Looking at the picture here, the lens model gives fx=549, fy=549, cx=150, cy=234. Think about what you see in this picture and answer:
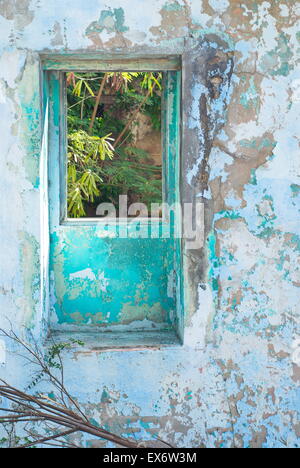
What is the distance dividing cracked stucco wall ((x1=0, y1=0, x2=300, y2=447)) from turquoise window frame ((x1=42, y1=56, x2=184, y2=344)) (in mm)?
121

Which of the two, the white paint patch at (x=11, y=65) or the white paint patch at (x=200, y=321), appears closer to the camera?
the white paint patch at (x=11, y=65)

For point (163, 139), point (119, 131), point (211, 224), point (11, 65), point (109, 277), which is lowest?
point (109, 277)

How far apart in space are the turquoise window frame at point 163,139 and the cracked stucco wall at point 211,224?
4.8 inches

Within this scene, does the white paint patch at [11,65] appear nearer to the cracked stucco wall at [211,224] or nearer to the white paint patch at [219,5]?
the cracked stucco wall at [211,224]

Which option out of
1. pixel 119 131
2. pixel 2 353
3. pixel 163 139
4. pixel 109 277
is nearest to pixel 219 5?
pixel 163 139

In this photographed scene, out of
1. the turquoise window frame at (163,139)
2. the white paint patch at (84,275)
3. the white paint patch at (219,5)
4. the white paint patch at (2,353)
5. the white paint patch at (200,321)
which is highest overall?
the white paint patch at (219,5)

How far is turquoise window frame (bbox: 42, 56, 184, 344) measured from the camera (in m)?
2.70

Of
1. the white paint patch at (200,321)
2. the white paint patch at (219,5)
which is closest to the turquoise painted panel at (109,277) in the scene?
the white paint patch at (200,321)

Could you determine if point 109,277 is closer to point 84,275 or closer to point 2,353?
point 84,275

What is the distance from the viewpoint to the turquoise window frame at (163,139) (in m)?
2.70

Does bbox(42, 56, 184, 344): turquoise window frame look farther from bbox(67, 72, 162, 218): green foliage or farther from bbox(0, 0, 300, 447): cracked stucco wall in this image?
bbox(67, 72, 162, 218): green foliage

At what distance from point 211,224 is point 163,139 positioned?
Answer: 0.58 meters

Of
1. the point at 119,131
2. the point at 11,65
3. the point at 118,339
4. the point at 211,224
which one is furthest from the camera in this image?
the point at 119,131

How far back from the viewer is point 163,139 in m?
2.95
